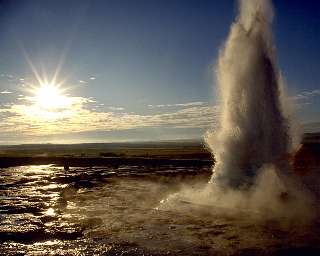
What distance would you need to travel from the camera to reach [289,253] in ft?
41.3

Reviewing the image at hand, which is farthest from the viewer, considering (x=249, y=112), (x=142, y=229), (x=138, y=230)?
(x=249, y=112)

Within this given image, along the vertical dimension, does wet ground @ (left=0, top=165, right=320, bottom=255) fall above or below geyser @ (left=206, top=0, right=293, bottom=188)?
below

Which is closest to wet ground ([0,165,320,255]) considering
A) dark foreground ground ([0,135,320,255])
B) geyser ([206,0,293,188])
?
dark foreground ground ([0,135,320,255])

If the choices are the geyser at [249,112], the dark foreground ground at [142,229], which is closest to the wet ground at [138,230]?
the dark foreground ground at [142,229]

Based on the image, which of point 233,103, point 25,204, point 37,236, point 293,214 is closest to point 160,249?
point 37,236

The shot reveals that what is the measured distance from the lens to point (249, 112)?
86.5 feet

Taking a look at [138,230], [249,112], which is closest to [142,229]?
[138,230]

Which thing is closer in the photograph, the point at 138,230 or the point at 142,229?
the point at 138,230

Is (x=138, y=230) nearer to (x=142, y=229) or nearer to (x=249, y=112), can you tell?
(x=142, y=229)

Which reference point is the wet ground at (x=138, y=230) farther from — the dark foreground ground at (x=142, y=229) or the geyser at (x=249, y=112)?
the geyser at (x=249, y=112)

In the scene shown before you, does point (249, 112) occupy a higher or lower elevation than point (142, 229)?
higher

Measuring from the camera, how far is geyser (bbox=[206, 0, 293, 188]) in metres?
25.6

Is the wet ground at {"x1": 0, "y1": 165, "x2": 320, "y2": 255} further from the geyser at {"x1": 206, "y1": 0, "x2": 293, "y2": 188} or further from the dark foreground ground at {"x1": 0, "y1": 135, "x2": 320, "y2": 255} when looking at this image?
the geyser at {"x1": 206, "y1": 0, "x2": 293, "y2": 188}

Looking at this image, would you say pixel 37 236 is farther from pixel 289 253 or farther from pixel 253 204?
pixel 253 204
